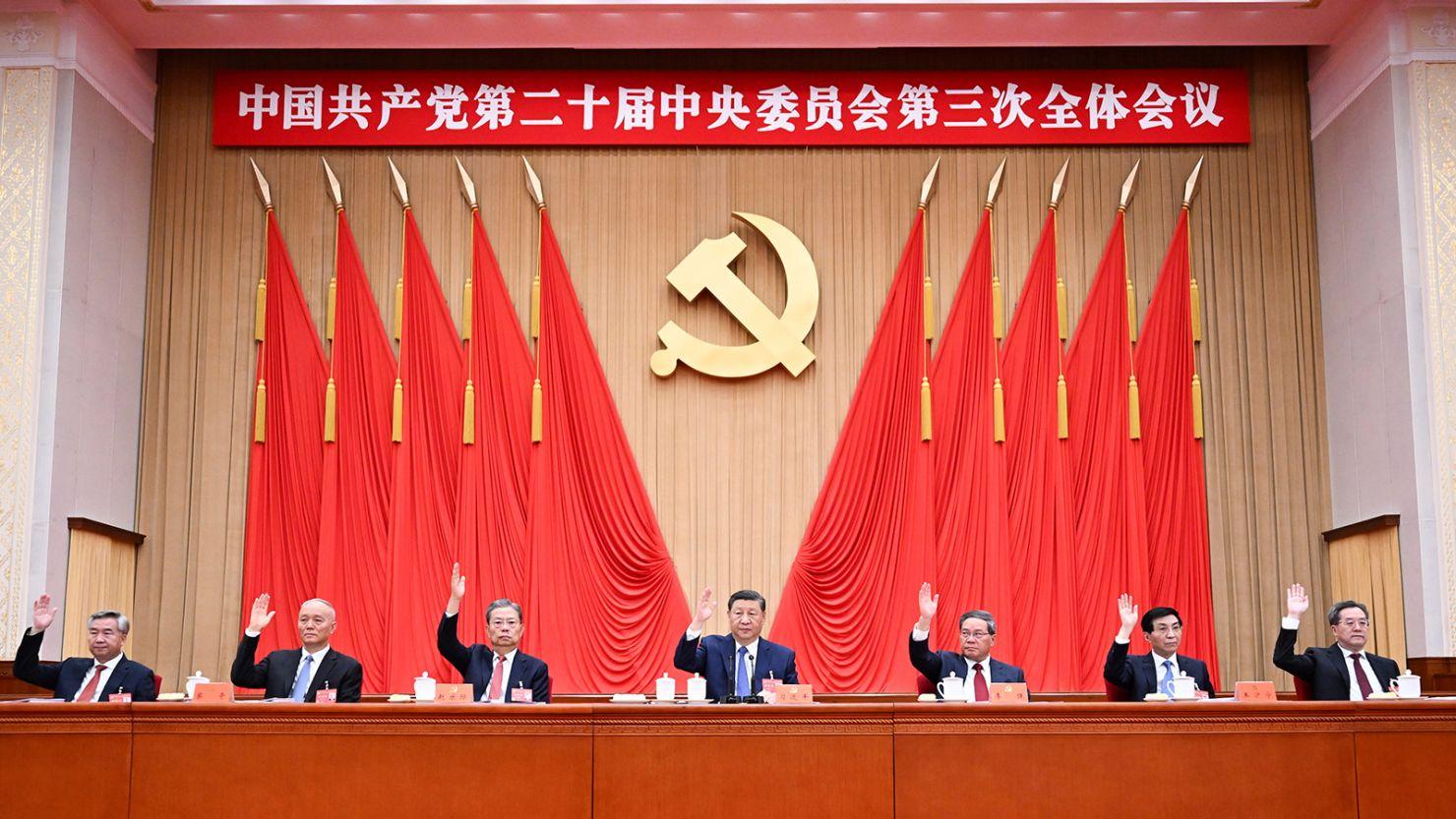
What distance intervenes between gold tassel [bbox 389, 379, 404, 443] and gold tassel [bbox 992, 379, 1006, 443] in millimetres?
3056

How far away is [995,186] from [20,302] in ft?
16.0

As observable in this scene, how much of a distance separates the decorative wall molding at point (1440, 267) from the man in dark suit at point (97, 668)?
5.55m

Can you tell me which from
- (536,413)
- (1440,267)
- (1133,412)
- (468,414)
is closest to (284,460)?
(468,414)

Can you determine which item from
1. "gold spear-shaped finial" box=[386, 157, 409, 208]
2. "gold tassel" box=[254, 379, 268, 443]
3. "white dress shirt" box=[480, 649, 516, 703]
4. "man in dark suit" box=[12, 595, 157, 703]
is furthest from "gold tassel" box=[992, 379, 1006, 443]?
"man in dark suit" box=[12, 595, 157, 703]

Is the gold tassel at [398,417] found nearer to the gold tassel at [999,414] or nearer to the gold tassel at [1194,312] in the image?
the gold tassel at [999,414]

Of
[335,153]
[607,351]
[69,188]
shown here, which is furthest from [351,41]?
[607,351]

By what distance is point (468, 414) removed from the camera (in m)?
7.73

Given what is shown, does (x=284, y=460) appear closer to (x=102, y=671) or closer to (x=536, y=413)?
(x=536, y=413)

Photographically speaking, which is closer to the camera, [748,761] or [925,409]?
[748,761]

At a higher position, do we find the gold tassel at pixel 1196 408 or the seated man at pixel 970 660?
the gold tassel at pixel 1196 408

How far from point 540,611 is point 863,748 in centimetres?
354

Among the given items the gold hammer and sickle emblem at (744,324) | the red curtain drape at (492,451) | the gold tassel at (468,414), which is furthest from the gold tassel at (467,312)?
the gold hammer and sickle emblem at (744,324)

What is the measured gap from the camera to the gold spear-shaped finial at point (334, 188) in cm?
797

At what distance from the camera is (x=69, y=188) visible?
7.13 meters
